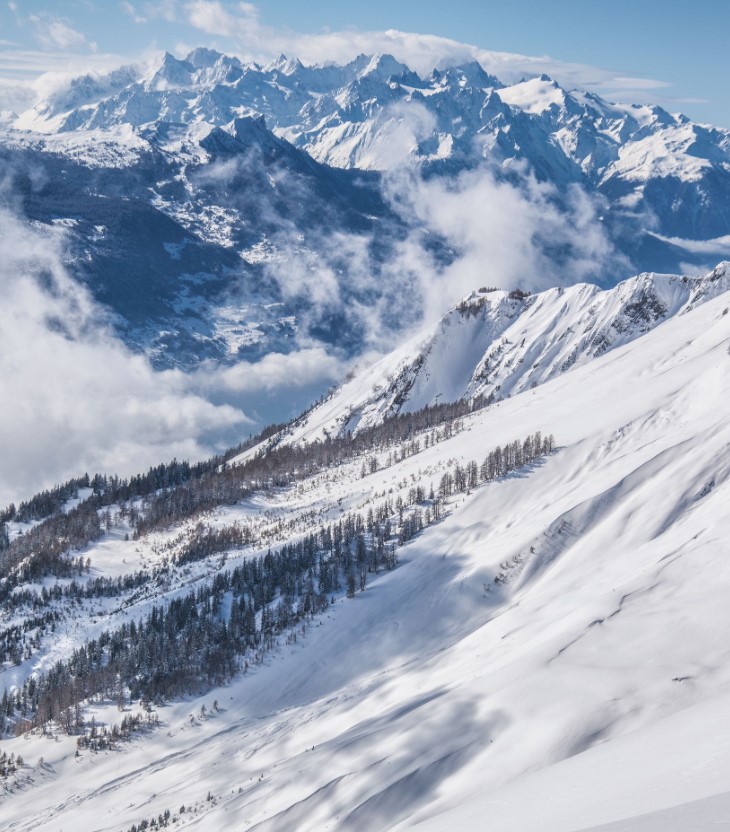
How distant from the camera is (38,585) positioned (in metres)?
194

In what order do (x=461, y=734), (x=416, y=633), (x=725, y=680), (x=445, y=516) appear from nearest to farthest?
(x=725, y=680) < (x=461, y=734) < (x=416, y=633) < (x=445, y=516)

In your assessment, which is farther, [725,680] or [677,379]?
[677,379]

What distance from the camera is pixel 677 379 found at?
7431 inches

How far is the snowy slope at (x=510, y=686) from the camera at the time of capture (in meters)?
35.3

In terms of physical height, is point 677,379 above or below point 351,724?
above

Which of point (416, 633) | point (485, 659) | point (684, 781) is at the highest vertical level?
point (684, 781)

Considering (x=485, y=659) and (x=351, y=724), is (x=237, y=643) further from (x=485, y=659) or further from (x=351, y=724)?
(x=485, y=659)

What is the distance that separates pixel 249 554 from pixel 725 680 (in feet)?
466

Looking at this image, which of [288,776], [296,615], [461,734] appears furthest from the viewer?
[296,615]

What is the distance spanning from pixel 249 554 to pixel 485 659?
108567 mm

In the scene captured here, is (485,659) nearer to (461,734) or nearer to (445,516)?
(461,734)

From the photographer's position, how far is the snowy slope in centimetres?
3531

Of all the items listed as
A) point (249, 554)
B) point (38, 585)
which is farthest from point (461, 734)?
point (38, 585)

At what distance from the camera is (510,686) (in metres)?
58.1
